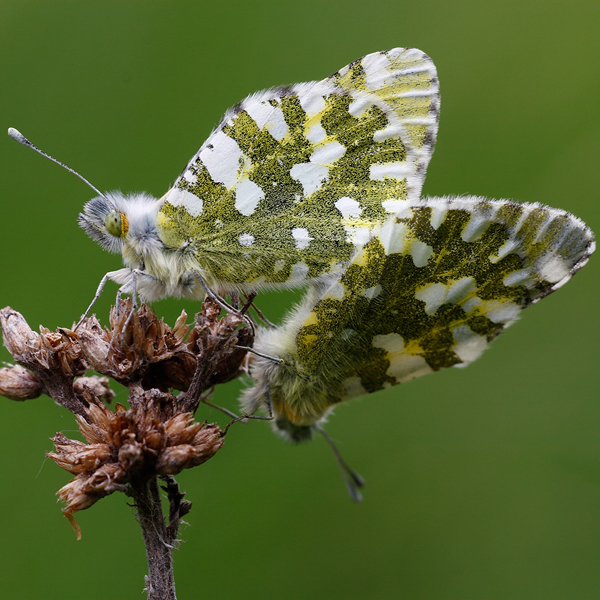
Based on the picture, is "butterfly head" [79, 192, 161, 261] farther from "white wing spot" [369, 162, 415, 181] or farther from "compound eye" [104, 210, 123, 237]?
"white wing spot" [369, 162, 415, 181]

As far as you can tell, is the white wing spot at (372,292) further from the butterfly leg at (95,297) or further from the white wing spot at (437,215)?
the butterfly leg at (95,297)

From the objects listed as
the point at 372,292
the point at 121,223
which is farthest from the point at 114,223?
the point at 372,292

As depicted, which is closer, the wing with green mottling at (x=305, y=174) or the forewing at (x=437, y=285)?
the forewing at (x=437, y=285)

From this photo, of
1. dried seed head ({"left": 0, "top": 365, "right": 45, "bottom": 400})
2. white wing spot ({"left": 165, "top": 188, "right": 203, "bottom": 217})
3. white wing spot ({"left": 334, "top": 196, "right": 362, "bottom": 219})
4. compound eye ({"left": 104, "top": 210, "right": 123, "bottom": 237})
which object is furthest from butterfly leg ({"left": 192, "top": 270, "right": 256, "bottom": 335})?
dried seed head ({"left": 0, "top": 365, "right": 45, "bottom": 400})

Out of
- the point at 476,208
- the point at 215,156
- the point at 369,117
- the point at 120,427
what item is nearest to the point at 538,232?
the point at 476,208

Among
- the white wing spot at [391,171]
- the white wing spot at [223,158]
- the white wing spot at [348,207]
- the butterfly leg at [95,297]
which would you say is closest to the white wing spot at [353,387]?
the white wing spot at [348,207]

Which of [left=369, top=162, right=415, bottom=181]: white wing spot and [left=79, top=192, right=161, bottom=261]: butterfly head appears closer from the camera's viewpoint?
[left=79, top=192, right=161, bottom=261]: butterfly head

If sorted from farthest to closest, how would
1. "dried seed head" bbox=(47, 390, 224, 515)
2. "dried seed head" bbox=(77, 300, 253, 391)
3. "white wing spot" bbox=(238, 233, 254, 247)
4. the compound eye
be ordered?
"white wing spot" bbox=(238, 233, 254, 247) → the compound eye → "dried seed head" bbox=(77, 300, 253, 391) → "dried seed head" bbox=(47, 390, 224, 515)

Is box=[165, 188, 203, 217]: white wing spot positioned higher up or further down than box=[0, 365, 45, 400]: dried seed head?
higher up

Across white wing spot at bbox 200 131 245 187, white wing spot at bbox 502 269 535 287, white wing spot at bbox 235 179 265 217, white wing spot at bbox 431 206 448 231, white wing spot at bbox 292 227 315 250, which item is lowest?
white wing spot at bbox 502 269 535 287
